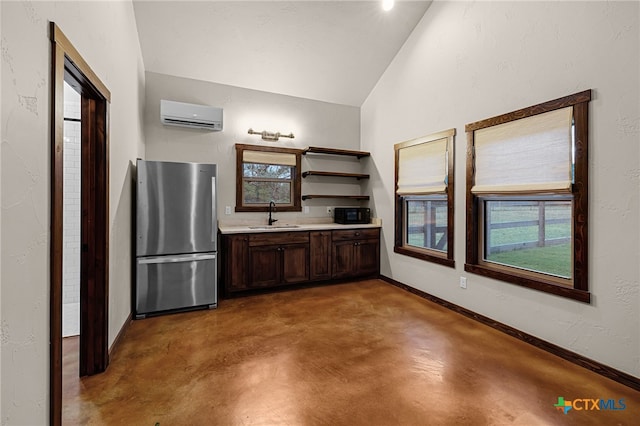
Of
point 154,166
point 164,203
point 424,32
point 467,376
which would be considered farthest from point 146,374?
point 424,32

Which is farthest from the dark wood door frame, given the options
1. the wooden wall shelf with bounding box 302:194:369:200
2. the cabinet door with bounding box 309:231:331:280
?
the wooden wall shelf with bounding box 302:194:369:200

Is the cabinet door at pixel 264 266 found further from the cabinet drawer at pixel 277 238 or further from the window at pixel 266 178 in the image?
the window at pixel 266 178

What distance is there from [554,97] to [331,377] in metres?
2.83

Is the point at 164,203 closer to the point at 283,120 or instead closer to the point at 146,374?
the point at 146,374

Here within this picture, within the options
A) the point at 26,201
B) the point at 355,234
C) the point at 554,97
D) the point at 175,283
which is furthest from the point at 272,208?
the point at 554,97

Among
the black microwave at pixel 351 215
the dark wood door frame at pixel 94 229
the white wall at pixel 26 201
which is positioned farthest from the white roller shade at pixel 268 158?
the white wall at pixel 26 201

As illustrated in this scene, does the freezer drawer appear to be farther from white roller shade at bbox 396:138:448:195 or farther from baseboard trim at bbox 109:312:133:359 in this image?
white roller shade at bbox 396:138:448:195

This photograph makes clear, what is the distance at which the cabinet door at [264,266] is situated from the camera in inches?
148

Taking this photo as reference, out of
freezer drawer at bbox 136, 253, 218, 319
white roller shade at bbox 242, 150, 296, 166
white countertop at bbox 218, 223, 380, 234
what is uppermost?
white roller shade at bbox 242, 150, 296, 166

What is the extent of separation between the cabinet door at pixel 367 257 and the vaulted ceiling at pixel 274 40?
259 cm

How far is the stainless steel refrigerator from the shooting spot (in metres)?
3.04

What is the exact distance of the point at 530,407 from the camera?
1.73 meters

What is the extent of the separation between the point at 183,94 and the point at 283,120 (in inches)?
56.8

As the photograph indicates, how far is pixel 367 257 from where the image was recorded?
4.48 m
